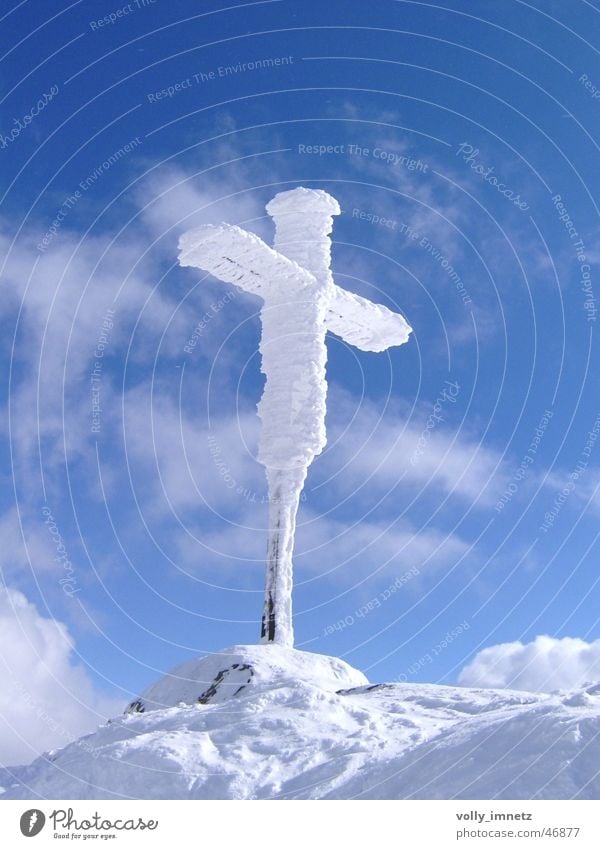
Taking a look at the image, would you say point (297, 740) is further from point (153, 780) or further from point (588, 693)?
point (588, 693)

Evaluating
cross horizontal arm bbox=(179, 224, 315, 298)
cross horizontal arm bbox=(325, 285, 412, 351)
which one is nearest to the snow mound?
cross horizontal arm bbox=(179, 224, 315, 298)

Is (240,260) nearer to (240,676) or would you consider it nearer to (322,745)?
(240,676)

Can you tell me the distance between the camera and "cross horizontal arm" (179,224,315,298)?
15211 millimetres

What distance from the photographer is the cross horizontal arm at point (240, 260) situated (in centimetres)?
1521

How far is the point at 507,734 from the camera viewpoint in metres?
8.16

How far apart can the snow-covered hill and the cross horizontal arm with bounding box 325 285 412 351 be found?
785 cm

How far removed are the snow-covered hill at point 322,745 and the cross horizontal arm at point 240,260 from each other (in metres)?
7.28

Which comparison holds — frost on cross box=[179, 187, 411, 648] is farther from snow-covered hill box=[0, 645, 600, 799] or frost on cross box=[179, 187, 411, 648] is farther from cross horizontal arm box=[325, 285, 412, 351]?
snow-covered hill box=[0, 645, 600, 799]

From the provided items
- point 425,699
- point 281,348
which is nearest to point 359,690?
point 425,699

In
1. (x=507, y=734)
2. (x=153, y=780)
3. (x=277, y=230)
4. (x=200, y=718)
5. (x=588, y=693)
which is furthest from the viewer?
(x=277, y=230)

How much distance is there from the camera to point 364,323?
718 inches

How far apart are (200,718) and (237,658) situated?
224 centimetres

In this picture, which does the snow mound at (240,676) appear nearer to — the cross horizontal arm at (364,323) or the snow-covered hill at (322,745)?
the snow-covered hill at (322,745)

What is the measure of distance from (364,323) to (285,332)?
8.59ft
